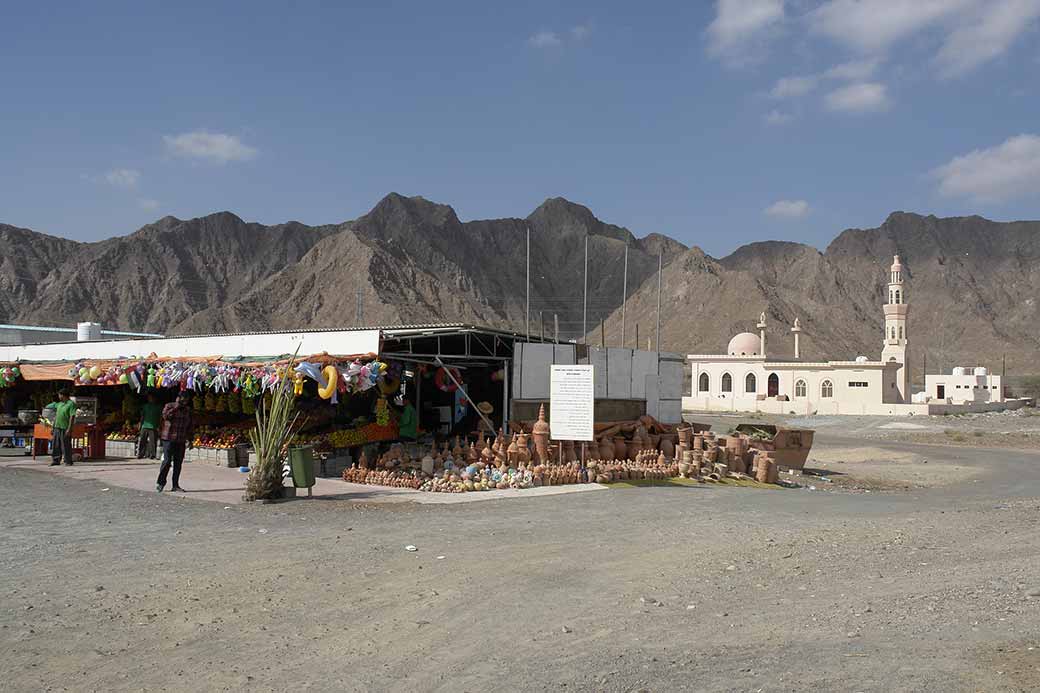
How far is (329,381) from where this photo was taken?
45.1 ft

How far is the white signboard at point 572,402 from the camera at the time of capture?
48.3ft

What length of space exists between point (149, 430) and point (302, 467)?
6.50 metres

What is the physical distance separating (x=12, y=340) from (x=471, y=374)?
24816mm

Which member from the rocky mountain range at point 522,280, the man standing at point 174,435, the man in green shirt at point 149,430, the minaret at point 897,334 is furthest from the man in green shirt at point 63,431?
the rocky mountain range at point 522,280

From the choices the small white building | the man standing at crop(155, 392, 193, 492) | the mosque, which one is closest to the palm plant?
the man standing at crop(155, 392, 193, 492)

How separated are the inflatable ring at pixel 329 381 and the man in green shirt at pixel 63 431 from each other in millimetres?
5810

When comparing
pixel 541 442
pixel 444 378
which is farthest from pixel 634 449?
pixel 444 378

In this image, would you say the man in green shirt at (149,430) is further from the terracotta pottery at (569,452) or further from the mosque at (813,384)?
the mosque at (813,384)

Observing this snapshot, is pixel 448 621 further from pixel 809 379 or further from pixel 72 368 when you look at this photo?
pixel 809 379

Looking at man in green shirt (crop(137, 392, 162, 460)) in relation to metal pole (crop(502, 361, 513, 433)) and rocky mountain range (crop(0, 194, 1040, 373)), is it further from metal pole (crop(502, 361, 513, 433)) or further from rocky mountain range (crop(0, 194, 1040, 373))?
rocky mountain range (crop(0, 194, 1040, 373))

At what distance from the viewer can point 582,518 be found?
11.1m

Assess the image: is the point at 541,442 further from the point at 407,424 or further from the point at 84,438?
the point at 84,438

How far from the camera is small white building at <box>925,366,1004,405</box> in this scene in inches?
2598

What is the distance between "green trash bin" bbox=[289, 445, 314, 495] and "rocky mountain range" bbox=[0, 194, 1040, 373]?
69665 mm
